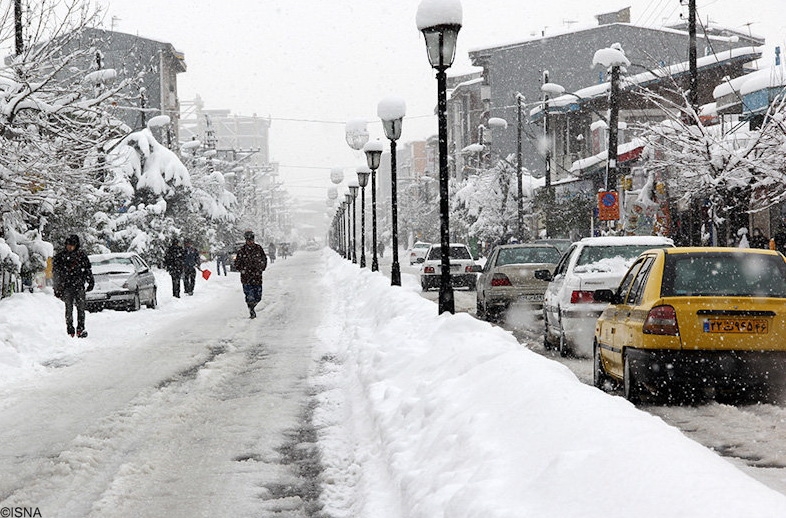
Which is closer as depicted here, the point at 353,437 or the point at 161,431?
the point at 353,437

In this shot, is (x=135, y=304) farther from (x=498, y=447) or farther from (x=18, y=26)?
(x=498, y=447)

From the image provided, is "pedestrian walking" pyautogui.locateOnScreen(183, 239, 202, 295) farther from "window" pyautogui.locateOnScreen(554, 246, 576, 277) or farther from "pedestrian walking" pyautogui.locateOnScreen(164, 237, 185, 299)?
"window" pyautogui.locateOnScreen(554, 246, 576, 277)

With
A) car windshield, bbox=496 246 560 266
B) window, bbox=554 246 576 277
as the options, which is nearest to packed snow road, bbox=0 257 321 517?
window, bbox=554 246 576 277

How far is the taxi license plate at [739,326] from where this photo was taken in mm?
8000

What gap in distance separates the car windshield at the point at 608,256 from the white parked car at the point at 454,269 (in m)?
16.3

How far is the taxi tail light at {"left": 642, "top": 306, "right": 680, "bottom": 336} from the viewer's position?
8.09 meters

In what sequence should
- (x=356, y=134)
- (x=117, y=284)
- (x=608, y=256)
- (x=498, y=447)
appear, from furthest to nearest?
1. (x=356, y=134)
2. (x=117, y=284)
3. (x=608, y=256)
4. (x=498, y=447)

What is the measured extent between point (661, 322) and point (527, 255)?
1167 centimetres

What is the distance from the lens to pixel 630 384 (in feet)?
27.5

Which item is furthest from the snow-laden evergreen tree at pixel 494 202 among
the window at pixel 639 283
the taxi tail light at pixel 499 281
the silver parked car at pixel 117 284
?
the window at pixel 639 283

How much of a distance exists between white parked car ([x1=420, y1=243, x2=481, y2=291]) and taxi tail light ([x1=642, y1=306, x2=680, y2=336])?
69.3 ft

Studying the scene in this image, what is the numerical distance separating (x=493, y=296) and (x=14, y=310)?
8.46 m

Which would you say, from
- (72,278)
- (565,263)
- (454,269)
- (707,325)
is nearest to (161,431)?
(707,325)

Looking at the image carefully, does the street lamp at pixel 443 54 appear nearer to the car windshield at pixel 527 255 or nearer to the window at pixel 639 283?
the window at pixel 639 283
